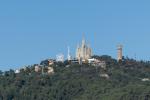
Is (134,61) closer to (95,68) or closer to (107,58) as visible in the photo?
(107,58)

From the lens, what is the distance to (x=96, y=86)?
5531 inches

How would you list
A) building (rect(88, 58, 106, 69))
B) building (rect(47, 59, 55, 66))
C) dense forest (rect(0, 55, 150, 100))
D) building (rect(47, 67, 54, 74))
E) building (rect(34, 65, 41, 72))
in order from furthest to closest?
building (rect(47, 59, 55, 66)) → building (rect(34, 65, 41, 72)) → building (rect(88, 58, 106, 69)) → building (rect(47, 67, 54, 74)) → dense forest (rect(0, 55, 150, 100))

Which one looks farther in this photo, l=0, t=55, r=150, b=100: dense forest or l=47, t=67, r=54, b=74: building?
l=47, t=67, r=54, b=74: building

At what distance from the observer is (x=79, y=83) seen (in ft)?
477

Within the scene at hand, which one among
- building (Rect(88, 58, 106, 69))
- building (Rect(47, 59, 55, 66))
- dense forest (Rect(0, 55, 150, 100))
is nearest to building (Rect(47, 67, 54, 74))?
dense forest (Rect(0, 55, 150, 100))

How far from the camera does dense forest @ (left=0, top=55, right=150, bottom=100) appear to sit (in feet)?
441

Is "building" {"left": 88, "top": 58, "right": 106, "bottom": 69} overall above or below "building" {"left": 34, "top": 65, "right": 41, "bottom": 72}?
above

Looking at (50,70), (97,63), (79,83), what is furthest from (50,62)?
(79,83)

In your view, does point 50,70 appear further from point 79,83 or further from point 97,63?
point 79,83

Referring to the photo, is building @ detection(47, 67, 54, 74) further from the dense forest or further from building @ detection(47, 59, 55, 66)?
building @ detection(47, 59, 55, 66)

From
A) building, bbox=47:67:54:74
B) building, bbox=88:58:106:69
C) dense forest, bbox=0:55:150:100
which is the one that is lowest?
dense forest, bbox=0:55:150:100

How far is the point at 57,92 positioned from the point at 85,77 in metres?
7.50

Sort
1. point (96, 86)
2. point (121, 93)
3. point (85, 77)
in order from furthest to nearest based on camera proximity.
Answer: point (85, 77) → point (96, 86) → point (121, 93)

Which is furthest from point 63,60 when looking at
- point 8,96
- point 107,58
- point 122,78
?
point 8,96
